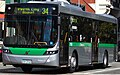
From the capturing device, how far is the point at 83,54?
21734 millimetres

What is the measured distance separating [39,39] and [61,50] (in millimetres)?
1158

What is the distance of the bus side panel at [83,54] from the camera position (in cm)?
2069

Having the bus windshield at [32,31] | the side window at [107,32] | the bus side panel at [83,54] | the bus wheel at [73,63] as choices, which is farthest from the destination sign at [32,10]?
the side window at [107,32]

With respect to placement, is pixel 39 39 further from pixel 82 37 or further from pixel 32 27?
pixel 82 37

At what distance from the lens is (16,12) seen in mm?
19281

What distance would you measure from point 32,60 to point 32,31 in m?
1.26

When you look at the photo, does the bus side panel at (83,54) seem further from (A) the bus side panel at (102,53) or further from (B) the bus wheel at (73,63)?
(A) the bus side panel at (102,53)

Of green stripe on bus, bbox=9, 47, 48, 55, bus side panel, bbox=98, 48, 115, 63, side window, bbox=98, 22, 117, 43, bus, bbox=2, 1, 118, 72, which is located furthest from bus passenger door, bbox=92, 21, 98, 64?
green stripe on bus, bbox=9, 47, 48, 55

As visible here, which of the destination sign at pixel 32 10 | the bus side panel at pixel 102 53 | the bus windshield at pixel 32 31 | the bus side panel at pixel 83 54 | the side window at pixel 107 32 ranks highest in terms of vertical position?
the destination sign at pixel 32 10

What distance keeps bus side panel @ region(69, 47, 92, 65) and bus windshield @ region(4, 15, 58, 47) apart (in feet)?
6.08

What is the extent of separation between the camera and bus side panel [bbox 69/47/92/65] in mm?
20694

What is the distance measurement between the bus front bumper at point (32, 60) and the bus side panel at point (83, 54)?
1.79 metres

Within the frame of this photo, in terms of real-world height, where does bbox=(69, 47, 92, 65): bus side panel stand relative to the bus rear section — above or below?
below

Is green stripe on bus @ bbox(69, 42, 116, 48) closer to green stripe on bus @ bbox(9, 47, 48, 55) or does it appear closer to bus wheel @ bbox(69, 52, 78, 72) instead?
bus wheel @ bbox(69, 52, 78, 72)
